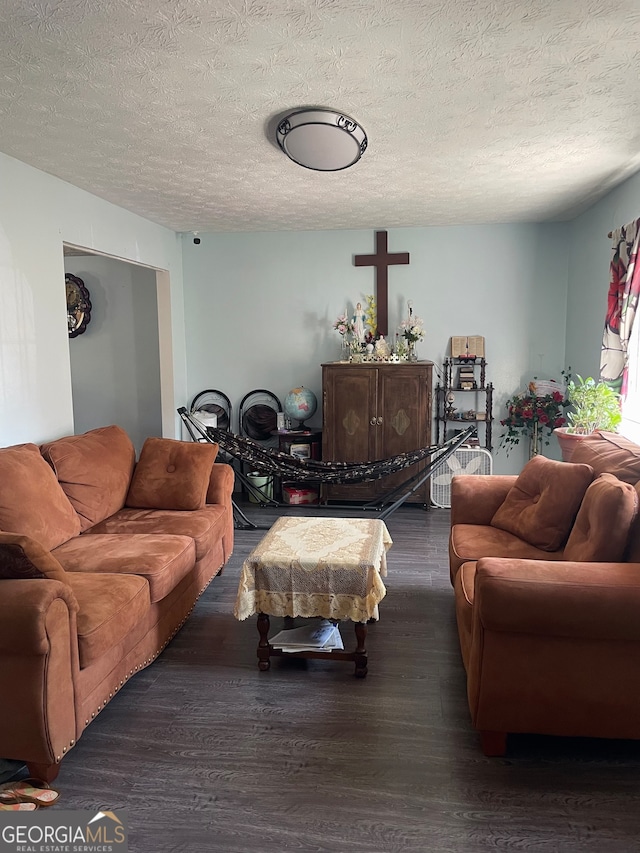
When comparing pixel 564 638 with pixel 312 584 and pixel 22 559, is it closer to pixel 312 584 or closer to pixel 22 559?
pixel 312 584

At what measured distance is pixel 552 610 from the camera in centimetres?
185

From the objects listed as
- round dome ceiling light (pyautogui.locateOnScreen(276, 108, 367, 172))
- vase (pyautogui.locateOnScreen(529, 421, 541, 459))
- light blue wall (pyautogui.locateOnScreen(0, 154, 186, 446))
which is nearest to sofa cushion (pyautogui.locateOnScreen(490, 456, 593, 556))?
round dome ceiling light (pyautogui.locateOnScreen(276, 108, 367, 172))

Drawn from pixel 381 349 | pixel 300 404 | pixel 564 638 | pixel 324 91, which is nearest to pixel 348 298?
pixel 381 349

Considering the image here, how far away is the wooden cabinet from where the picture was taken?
4969 mm

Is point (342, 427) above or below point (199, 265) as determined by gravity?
below

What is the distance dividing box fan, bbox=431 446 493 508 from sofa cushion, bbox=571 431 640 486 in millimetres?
1947

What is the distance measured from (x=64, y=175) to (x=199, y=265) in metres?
2.13

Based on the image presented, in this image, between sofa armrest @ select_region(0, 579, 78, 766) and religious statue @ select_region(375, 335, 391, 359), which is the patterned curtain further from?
sofa armrest @ select_region(0, 579, 78, 766)

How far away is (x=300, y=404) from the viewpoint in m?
5.41

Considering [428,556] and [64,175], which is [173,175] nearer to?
[64,175]

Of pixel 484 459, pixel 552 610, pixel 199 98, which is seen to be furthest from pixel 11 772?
pixel 484 459

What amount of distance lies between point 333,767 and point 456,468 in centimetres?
341

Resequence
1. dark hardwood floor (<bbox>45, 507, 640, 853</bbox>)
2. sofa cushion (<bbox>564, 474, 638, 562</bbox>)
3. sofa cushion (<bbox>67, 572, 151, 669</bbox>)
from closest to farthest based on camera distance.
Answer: dark hardwood floor (<bbox>45, 507, 640, 853</bbox>) → sofa cushion (<bbox>67, 572, 151, 669</bbox>) → sofa cushion (<bbox>564, 474, 638, 562</bbox>)

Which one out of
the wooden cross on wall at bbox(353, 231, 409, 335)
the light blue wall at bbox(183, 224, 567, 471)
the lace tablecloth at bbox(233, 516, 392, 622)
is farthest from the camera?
the wooden cross on wall at bbox(353, 231, 409, 335)
